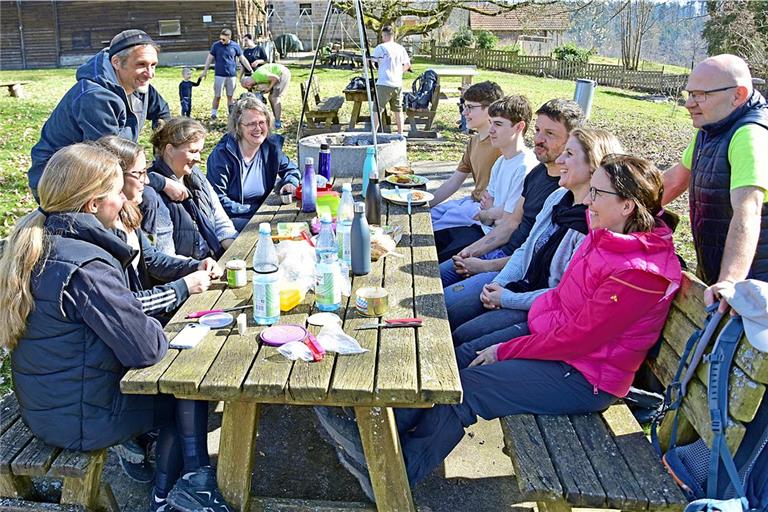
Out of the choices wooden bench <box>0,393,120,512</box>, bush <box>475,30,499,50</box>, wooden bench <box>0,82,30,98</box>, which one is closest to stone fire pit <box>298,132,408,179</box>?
wooden bench <box>0,393,120,512</box>

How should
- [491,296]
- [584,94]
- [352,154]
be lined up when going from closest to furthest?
[491,296]
[352,154]
[584,94]

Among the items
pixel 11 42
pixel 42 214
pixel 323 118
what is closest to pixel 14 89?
pixel 323 118

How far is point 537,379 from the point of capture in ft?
7.39

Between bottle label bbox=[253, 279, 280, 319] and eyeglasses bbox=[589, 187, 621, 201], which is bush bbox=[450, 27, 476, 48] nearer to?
eyeglasses bbox=[589, 187, 621, 201]

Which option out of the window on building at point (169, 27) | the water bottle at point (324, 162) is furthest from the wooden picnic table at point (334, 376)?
the window on building at point (169, 27)

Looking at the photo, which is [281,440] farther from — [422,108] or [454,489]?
[422,108]

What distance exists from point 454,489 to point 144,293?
58.8 inches

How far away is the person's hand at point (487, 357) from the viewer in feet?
8.02

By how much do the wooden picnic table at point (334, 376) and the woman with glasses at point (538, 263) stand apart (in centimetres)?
38

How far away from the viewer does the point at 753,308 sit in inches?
67.8

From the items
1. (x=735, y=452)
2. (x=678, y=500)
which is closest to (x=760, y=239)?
(x=735, y=452)

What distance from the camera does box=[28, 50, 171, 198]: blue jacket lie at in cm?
343

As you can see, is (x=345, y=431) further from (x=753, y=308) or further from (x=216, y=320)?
(x=753, y=308)

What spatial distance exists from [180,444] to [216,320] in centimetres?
51
